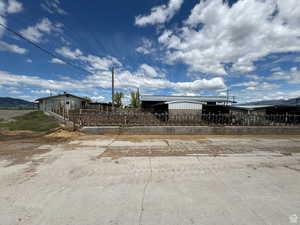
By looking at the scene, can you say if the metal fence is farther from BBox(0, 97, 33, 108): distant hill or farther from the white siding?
BBox(0, 97, 33, 108): distant hill

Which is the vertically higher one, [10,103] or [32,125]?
[10,103]

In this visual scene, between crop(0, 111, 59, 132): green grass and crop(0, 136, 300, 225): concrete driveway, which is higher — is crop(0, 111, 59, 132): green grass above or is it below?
above

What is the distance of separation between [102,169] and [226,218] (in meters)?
2.76

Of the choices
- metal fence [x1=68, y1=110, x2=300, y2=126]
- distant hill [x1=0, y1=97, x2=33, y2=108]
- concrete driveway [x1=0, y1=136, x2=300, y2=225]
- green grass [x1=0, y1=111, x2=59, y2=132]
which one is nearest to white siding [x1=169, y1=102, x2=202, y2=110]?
metal fence [x1=68, y1=110, x2=300, y2=126]

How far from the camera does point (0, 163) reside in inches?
138

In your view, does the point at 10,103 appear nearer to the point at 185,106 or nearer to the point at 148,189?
the point at 185,106

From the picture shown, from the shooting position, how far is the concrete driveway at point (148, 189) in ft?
5.95

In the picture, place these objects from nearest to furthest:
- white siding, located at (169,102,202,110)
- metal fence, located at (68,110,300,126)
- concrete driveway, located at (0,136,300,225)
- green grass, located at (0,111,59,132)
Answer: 1. concrete driveway, located at (0,136,300,225)
2. green grass, located at (0,111,59,132)
3. metal fence, located at (68,110,300,126)
4. white siding, located at (169,102,202,110)

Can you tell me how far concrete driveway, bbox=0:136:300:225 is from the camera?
1.81 metres

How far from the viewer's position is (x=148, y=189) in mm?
2428

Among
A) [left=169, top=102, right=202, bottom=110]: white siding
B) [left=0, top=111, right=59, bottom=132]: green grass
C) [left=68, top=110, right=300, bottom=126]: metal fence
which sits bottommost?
[left=0, top=111, right=59, bottom=132]: green grass

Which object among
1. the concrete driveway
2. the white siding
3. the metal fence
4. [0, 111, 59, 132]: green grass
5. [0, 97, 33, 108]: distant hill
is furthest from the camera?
[0, 97, 33, 108]: distant hill

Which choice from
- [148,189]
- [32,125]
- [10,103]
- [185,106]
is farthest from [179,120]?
[10,103]

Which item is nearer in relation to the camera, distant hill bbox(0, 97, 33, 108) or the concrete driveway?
the concrete driveway
